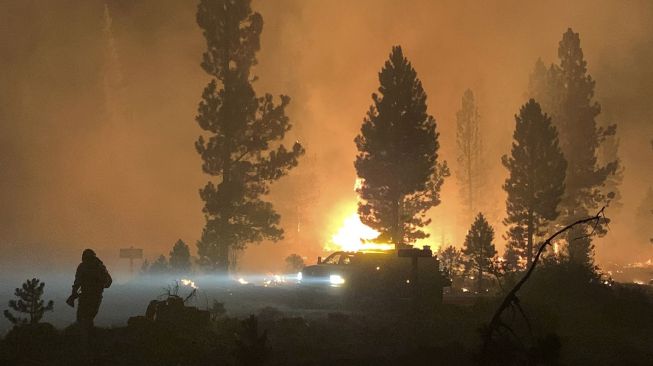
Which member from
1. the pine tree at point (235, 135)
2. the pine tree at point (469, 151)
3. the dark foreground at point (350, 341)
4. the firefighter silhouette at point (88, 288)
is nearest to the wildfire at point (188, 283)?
the pine tree at point (235, 135)

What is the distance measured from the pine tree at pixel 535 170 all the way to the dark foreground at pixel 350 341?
61.4 feet

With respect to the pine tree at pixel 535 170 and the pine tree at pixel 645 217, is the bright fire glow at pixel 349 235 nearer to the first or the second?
the pine tree at pixel 535 170

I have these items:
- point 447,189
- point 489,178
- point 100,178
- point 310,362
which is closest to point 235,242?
point 310,362

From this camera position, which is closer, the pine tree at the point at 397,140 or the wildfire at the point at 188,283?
the wildfire at the point at 188,283

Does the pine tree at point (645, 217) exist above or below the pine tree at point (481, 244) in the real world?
above

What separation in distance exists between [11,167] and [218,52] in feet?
152

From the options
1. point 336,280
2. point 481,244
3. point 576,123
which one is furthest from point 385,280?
point 576,123

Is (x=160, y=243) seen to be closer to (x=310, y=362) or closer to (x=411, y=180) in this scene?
(x=411, y=180)

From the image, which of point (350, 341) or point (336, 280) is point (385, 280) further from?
point (350, 341)

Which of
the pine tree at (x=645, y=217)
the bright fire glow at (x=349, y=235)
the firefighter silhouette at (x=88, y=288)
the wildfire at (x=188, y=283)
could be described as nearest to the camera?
the firefighter silhouette at (x=88, y=288)

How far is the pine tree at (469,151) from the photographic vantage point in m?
84.6

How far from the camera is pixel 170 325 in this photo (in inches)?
518

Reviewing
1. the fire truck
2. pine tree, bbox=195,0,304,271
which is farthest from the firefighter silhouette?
pine tree, bbox=195,0,304,271

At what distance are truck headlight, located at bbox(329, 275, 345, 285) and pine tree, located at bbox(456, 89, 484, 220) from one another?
65.1 meters
